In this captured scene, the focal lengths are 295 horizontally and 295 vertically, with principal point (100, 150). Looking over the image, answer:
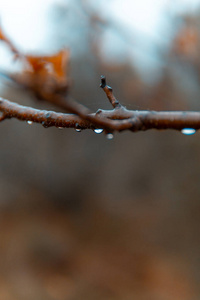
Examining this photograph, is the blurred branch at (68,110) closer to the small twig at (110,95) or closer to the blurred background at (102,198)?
the small twig at (110,95)

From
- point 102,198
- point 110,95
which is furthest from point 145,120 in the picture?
point 102,198

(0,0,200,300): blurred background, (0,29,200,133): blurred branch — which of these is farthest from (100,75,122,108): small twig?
(0,0,200,300): blurred background

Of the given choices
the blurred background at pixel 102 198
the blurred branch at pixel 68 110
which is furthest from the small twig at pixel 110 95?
the blurred background at pixel 102 198

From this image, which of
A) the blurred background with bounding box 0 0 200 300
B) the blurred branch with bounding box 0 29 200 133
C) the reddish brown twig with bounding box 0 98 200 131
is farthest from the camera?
the blurred background with bounding box 0 0 200 300

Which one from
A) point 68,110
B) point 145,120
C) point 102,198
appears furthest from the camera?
point 102,198

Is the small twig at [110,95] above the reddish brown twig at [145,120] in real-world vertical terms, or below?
above

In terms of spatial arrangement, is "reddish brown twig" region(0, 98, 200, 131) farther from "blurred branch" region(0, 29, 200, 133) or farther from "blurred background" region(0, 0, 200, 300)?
"blurred background" region(0, 0, 200, 300)

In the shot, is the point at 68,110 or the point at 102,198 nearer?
the point at 68,110

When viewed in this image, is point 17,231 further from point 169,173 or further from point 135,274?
point 169,173

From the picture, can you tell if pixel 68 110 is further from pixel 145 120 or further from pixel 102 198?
pixel 102 198

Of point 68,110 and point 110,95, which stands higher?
point 110,95

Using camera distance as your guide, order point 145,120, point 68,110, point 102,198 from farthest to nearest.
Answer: point 102,198 → point 145,120 → point 68,110
